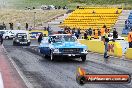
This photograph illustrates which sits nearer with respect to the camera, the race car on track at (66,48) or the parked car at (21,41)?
the race car on track at (66,48)

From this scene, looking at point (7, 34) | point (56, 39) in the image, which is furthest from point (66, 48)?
point (7, 34)

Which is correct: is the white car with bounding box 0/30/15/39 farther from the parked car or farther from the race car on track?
Result: the race car on track

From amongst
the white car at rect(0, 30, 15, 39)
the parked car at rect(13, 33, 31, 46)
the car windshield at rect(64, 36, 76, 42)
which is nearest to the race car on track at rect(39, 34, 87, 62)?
the car windshield at rect(64, 36, 76, 42)

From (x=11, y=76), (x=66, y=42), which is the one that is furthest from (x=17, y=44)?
(x=11, y=76)

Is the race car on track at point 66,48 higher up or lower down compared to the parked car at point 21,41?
higher up

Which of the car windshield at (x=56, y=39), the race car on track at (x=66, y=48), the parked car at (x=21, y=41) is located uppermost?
the car windshield at (x=56, y=39)

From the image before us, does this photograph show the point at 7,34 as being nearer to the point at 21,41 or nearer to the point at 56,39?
the point at 21,41

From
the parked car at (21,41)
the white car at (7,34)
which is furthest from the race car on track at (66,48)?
the white car at (7,34)

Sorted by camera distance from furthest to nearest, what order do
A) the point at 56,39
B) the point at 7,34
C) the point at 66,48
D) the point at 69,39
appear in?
the point at 7,34 < the point at 56,39 < the point at 69,39 < the point at 66,48

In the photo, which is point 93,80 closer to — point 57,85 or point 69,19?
point 57,85

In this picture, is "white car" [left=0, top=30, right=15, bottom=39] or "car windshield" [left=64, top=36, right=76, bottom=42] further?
"white car" [left=0, top=30, right=15, bottom=39]

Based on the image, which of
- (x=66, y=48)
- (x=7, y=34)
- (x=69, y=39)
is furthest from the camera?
(x=7, y=34)

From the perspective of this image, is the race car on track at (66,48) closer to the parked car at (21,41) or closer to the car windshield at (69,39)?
the car windshield at (69,39)

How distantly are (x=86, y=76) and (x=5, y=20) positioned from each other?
78.6 meters
